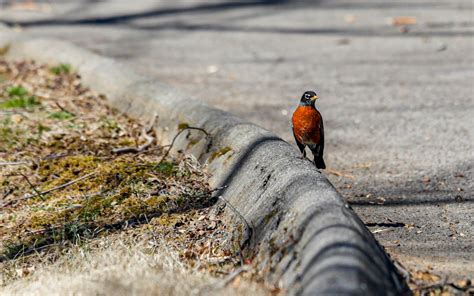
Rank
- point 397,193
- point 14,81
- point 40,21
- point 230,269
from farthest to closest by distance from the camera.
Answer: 1. point 40,21
2. point 14,81
3. point 397,193
4. point 230,269

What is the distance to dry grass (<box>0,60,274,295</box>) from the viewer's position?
3.19 metres

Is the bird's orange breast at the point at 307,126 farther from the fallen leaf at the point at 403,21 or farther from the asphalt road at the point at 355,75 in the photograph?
the fallen leaf at the point at 403,21

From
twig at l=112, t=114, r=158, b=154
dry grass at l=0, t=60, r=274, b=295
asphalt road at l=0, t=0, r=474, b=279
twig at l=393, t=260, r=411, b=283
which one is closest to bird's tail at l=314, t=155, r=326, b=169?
asphalt road at l=0, t=0, r=474, b=279

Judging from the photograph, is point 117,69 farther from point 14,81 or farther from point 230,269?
point 230,269

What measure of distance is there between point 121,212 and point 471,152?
2.47m

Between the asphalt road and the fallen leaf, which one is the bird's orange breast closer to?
the asphalt road

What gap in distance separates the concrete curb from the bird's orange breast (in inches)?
11.2

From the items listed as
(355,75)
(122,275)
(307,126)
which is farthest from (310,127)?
(355,75)

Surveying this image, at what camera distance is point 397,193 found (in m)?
4.54

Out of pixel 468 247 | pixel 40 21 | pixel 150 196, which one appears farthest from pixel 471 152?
pixel 40 21

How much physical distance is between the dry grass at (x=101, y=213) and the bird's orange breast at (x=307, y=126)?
2.06 feet

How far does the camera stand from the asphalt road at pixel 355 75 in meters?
4.27

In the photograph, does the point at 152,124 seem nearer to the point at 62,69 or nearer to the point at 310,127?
the point at 310,127

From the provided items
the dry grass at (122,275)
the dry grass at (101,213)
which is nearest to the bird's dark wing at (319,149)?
the dry grass at (101,213)
